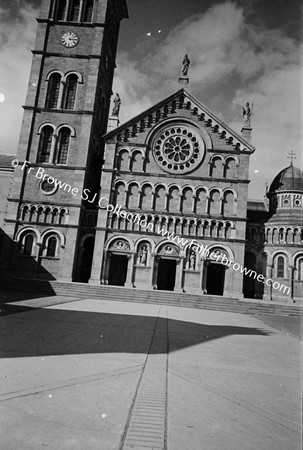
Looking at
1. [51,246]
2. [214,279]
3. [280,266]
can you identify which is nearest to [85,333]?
[51,246]

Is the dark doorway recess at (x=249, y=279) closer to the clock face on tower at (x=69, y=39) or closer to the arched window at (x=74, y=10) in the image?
the clock face on tower at (x=69, y=39)

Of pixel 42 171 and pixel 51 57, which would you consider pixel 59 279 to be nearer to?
pixel 42 171

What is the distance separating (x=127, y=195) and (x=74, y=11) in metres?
21.8

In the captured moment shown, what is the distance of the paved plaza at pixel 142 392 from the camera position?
4.28m

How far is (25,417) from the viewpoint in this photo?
4512mm

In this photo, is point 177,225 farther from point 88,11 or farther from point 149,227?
point 88,11

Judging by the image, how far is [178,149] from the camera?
3334cm

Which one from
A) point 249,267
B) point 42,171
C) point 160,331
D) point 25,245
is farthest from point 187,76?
point 160,331

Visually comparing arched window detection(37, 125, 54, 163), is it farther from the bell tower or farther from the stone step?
the stone step

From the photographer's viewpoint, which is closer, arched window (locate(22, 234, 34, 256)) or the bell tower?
the bell tower

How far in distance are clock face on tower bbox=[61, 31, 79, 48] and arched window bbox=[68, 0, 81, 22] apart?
199cm

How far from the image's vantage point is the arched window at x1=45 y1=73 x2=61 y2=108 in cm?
3447

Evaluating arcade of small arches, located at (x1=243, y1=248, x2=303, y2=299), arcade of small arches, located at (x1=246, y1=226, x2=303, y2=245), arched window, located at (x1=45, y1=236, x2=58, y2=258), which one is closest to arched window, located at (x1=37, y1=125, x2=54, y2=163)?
arched window, located at (x1=45, y1=236, x2=58, y2=258)

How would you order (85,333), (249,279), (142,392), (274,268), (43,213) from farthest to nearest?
1. (249,279)
2. (274,268)
3. (43,213)
4. (85,333)
5. (142,392)
